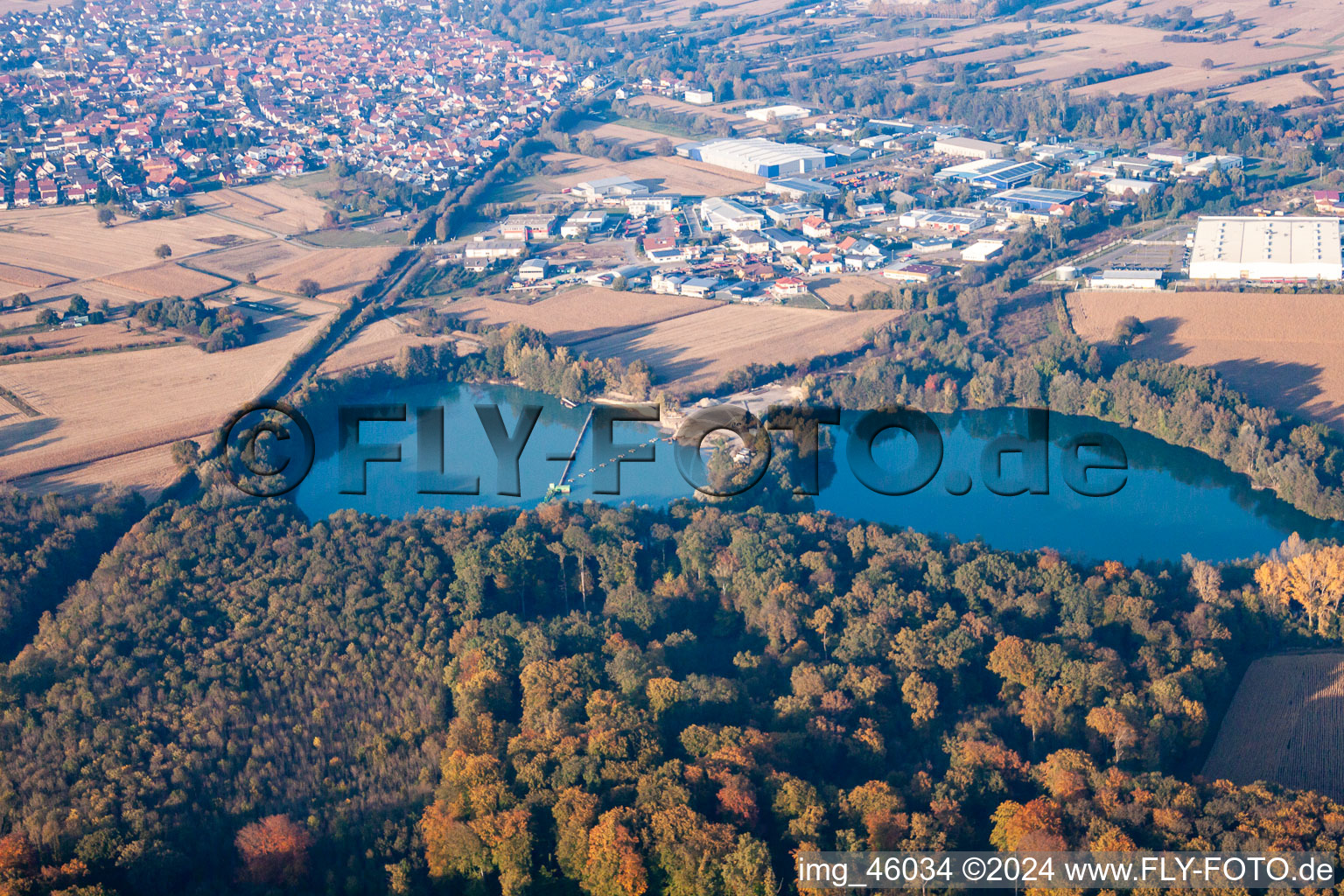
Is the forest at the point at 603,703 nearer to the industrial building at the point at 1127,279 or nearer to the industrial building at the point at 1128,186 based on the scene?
the industrial building at the point at 1127,279

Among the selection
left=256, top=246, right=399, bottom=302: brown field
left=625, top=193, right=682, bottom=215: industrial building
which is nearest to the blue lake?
left=256, top=246, right=399, bottom=302: brown field

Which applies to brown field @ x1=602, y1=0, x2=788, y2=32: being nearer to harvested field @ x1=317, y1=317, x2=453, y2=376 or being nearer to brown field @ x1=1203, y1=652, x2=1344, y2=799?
harvested field @ x1=317, y1=317, x2=453, y2=376

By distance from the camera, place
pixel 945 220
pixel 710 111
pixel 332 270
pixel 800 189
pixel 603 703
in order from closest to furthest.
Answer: pixel 603 703, pixel 332 270, pixel 945 220, pixel 800 189, pixel 710 111

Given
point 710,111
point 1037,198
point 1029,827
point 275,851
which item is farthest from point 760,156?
point 275,851

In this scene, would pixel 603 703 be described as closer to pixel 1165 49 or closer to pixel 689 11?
pixel 1165 49

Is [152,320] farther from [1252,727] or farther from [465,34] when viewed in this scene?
[465,34]

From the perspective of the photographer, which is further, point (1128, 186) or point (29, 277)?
point (1128, 186)
